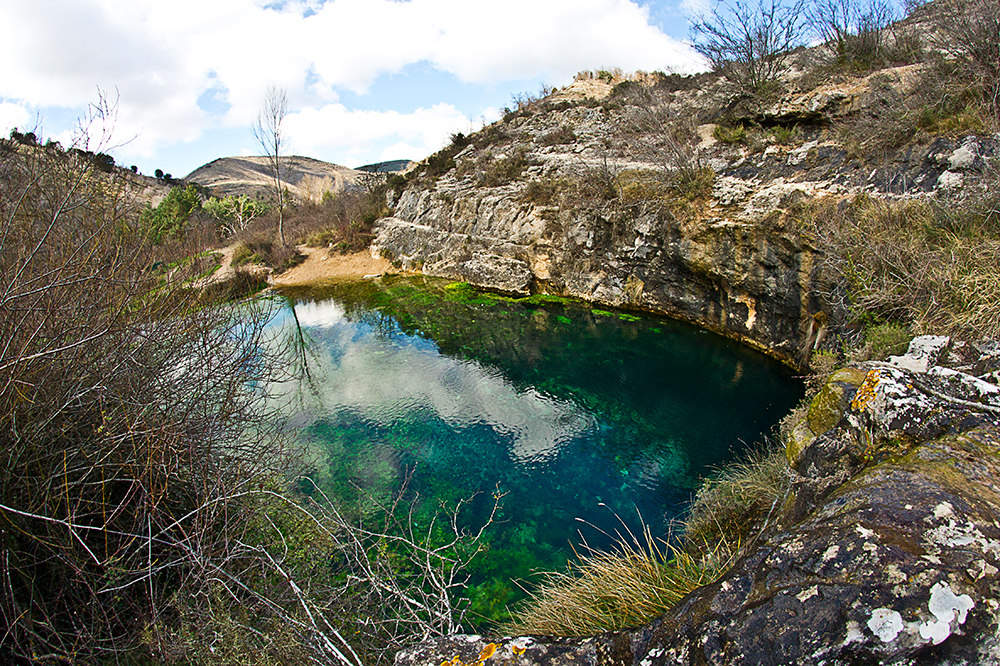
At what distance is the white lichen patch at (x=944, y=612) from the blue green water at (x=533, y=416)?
11.1 ft

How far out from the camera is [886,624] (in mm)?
1289

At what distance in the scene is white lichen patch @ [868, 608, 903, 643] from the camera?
127cm

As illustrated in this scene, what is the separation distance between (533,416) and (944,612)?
21.9 ft

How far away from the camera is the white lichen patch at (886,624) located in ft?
4.17

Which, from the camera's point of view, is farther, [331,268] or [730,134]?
[331,268]

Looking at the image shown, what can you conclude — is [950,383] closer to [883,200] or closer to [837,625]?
[837,625]

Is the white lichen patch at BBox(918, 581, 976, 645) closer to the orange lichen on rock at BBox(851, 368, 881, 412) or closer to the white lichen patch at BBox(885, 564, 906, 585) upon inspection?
the white lichen patch at BBox(885, 564, 906, 585)

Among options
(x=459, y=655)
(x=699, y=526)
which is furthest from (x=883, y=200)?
(x=459, y=655)

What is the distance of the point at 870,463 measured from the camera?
88.5 inches

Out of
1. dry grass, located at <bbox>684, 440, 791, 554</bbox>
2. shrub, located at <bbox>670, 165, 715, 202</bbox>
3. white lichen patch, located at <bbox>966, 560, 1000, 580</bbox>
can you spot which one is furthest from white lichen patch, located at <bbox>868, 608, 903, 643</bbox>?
shrub, located at <bbox>670, 165, 715, 202</bbox>

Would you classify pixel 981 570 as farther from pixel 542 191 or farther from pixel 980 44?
pixel 542 191

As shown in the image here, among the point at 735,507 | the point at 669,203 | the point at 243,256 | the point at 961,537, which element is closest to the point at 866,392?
the point at 961,537

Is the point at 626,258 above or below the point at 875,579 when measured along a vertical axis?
above

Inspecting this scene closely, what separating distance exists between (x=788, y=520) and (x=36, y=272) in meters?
4.99
